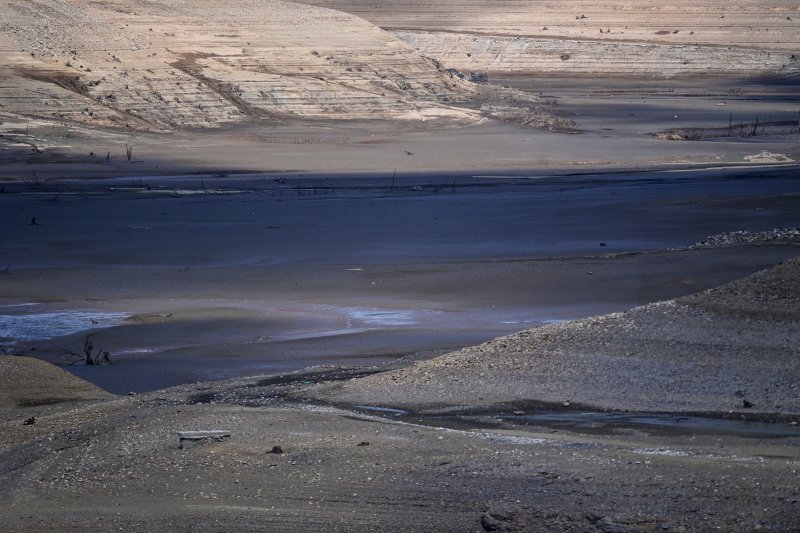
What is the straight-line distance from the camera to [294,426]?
7145 millimetres

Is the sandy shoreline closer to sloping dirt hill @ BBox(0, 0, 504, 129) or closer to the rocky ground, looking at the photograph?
the rocky ground

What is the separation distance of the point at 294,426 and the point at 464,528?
5.87ft

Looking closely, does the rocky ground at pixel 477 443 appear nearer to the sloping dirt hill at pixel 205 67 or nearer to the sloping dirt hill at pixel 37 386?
the sloping dirt hill at pixel 37 386

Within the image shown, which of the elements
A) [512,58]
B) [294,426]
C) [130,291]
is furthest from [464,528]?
[512,58]

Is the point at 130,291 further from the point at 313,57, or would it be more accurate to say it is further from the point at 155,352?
the point at 313,57

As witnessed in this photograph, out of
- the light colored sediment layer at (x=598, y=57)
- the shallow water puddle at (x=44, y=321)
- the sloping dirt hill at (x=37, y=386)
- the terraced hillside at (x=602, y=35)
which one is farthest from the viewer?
the terraced hillside at (x=602, y=35)

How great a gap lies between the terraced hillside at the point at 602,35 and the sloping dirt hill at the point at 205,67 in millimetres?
19060

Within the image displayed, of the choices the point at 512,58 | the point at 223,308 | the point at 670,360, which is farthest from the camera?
the point at 512,58

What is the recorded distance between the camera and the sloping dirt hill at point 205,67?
31875 mm

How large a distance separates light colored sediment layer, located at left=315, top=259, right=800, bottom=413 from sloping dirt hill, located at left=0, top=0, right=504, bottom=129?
2344 centimetres

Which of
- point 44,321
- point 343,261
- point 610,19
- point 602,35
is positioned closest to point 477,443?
point 44,321

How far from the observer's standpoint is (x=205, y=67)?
35.2m

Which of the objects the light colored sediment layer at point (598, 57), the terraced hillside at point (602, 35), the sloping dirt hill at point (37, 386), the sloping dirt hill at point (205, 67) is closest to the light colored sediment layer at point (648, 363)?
the sloping dirt hill at point (37, 386)

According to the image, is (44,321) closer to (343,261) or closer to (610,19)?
(343,261)
